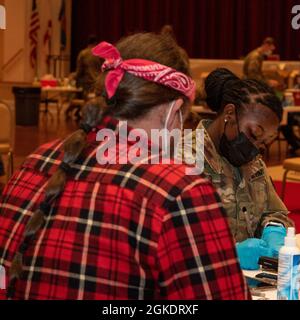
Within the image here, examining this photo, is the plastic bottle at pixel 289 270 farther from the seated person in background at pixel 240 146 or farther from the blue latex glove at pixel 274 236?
the seated person in background at pixel 240 146

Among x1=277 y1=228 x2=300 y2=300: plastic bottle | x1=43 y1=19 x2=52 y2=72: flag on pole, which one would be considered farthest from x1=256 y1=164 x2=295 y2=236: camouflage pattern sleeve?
x1=43 y1=19 x2=52 y2=72: flag on pole

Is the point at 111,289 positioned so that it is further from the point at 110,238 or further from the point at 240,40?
the point at 240,40

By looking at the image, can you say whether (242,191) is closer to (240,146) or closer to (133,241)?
(240,146)

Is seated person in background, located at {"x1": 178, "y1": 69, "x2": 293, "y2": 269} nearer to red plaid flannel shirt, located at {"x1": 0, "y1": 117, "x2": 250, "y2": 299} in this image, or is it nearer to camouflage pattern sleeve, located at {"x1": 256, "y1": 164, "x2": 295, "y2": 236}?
camouflage pattern sleeve, located at {"x1": 256, "y1": 164, "x2": 295, "y2": 236}

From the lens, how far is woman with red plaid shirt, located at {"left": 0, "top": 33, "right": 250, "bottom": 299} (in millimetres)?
1515

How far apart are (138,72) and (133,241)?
1.19ft

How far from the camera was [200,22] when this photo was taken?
1842 cm

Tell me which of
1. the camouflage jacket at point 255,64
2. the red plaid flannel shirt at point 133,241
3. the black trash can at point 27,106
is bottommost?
the black trash can at point 27,106

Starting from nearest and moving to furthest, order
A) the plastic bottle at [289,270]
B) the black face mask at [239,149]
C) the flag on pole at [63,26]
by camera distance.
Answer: the plastic bottle at [289,270] < the black face mask at [239,149] < the flag on pole at [63,26]

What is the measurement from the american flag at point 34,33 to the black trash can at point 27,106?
3158mm

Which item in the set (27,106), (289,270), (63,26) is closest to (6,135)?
(289,270)

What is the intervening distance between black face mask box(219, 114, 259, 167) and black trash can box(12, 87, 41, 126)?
10.5 meters

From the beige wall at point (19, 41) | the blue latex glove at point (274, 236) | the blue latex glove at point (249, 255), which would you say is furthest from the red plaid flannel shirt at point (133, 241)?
the beige wall at point (19, 41)

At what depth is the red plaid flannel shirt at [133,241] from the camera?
1.51m
